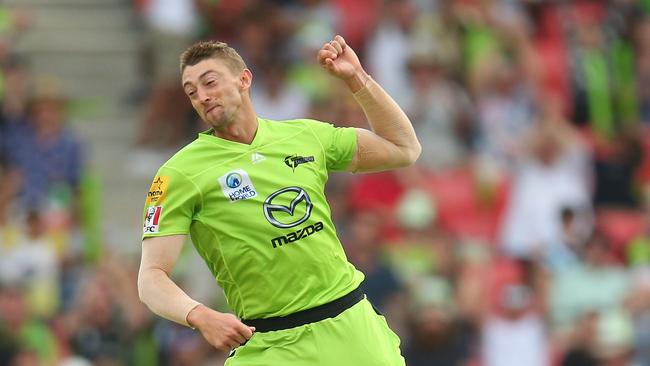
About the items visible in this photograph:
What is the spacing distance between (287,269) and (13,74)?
7.32 metres

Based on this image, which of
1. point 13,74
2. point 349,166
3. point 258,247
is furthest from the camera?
point 13,74

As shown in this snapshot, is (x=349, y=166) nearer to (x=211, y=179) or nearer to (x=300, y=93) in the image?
(x=211, y=179)

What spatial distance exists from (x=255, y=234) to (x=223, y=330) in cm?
58

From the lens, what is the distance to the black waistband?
6.21 meters

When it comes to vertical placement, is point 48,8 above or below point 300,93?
above

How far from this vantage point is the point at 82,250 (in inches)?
492

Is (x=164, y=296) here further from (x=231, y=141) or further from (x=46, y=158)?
(x=46, y=158)

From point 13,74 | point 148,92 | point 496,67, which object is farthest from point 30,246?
point 496,67

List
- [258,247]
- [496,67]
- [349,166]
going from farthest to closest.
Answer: [496,67] → [349,166] → [258,247]

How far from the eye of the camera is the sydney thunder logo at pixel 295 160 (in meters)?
6.34

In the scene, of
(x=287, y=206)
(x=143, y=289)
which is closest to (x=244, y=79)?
(x=287, y=206)

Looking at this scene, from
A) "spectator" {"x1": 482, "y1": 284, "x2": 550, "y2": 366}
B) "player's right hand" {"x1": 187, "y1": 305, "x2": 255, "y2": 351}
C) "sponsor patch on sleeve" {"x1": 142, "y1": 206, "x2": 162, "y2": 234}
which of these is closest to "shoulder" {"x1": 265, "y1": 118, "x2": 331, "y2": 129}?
"sponsor patch on sleeve" {"x1": 142, "y1": 206, "x2": 162, "y2": 234}

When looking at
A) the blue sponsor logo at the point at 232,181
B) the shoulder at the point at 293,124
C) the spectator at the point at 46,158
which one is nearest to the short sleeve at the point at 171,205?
the blue sponsor logo at the point at 232,181

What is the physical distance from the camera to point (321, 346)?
620 cm
